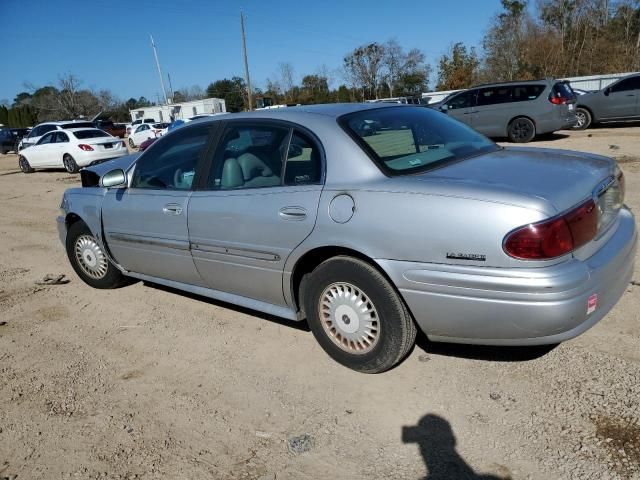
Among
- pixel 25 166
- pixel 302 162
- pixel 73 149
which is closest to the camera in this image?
pixel 302 162

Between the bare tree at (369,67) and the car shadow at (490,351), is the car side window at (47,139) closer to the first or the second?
the car shadow at (490,351)

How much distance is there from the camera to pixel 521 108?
13.2 m

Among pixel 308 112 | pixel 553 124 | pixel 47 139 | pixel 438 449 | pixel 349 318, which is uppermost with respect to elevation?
pixel 47 139

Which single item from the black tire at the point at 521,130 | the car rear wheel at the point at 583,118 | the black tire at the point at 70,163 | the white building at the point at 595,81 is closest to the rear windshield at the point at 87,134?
the black tire at the point at 70,163

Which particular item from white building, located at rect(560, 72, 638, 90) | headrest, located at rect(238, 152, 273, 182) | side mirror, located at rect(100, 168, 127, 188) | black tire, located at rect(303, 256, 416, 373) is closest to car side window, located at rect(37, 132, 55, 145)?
side mirror, located at rect(100, 168, 127, 188)

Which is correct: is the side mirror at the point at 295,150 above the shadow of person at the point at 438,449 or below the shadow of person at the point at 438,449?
above

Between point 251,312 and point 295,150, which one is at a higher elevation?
point 295,150

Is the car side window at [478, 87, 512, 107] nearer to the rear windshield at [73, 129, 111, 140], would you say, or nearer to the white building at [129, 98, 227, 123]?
the rear windshield at [73, 129, 111, 140]

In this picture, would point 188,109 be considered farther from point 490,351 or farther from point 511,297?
point 511,297

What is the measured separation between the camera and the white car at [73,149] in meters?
15.6

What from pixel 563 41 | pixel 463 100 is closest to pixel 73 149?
pixel 463 100

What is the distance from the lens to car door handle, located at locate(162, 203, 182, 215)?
3.69m

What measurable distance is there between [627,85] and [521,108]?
4114 mm

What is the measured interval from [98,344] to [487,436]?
282 centimetres
